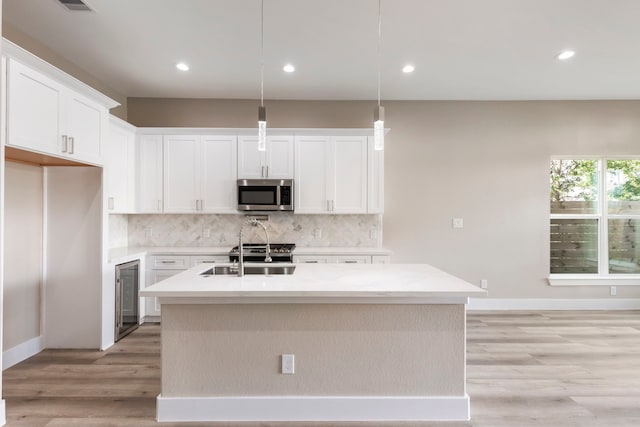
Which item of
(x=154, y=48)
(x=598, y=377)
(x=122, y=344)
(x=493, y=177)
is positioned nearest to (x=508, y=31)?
(x=493, y=177)

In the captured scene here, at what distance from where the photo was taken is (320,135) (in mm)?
4246

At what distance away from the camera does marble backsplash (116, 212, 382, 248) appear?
4.49m

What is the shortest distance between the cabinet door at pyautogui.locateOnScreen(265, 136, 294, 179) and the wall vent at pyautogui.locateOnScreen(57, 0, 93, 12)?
6.94 feet

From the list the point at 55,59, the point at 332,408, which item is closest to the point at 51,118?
the point at 55,59

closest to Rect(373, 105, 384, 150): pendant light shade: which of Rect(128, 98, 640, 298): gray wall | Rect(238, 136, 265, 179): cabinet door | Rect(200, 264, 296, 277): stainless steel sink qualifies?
Rect(200, 264, 296, 277): stainless steel sink

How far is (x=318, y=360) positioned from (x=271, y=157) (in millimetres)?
2704

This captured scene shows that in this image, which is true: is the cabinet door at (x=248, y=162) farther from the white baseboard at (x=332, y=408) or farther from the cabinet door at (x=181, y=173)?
the white baseboard at (x=332, y=408)

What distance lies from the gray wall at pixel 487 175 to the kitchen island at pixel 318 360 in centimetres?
248

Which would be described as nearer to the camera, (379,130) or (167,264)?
(379,130)

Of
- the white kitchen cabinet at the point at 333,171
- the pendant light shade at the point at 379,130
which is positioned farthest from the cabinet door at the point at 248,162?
the pendant light shade at the point at 379,130

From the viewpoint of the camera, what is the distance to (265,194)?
4.15 meters

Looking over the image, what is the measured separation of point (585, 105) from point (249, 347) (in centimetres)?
520

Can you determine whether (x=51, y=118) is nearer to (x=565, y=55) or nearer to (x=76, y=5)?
(x=76, y=5)

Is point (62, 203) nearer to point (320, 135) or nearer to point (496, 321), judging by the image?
point (320, 135)
